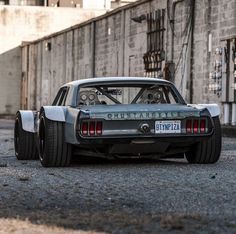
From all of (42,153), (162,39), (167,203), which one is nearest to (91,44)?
(162,39)

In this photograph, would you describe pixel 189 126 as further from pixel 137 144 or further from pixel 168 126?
pixel 137 144

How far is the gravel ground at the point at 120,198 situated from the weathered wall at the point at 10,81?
4415 cm

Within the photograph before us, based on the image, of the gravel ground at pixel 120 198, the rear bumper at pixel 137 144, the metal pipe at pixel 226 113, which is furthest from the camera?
the metal pipe at pixel 226 113

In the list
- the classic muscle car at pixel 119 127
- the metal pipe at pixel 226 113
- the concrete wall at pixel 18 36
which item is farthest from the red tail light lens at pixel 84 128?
the concrete wall at pixel 18 36

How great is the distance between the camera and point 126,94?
10891mm

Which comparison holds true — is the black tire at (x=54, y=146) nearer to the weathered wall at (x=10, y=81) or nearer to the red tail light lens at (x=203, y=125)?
the red tail light lens at (x=203, y=125)

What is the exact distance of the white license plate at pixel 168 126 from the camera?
9.70m

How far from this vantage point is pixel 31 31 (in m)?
55.7

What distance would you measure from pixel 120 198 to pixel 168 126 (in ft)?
9.81

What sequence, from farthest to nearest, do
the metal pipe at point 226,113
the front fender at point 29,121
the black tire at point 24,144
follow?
1. the metal pipe at point 226,113
2. the black tire at point 24,144
3. the front fender at point 29,121

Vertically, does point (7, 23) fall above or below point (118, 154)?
above

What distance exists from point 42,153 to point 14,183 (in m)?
2.09

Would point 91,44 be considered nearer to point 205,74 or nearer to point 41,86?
point 41,86

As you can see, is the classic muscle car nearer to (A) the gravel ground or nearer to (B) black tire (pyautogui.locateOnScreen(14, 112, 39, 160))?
(A) the gravel ground
